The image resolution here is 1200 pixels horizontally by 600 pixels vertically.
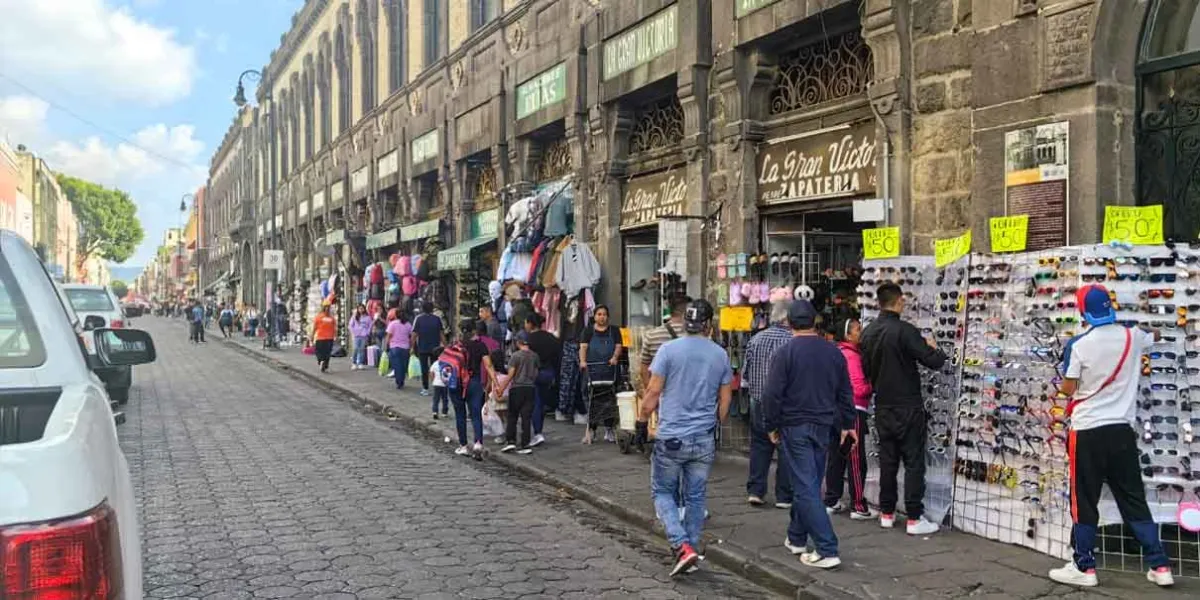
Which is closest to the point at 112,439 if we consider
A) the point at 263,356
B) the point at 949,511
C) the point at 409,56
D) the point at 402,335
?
the point at 949,511

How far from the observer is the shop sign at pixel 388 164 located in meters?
24.4

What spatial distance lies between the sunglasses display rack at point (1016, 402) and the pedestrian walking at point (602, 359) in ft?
15.3

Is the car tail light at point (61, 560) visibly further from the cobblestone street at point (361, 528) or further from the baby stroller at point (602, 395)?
the baby stroller at point (602, 395)

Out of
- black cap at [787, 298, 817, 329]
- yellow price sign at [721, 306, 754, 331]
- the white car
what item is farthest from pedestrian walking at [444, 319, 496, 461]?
the white car

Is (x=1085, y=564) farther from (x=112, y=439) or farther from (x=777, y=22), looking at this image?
(x=777, y=22)

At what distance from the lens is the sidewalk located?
566 centimetres

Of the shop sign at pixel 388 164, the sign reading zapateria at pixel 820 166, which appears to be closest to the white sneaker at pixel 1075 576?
the sign reading zapateria at pixel 820 166

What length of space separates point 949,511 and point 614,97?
822 centimetres

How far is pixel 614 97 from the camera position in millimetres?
13570

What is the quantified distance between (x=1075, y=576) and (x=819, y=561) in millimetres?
1514

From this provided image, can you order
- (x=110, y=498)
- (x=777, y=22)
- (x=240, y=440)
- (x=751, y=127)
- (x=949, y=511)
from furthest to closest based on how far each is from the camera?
(x=240, y=440) < (x=751, y=127) < (x=777, y=22) < (x=949, y=511) < (x=110, y=498)

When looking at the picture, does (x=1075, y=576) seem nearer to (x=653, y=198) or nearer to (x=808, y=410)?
(x=808, y=410)

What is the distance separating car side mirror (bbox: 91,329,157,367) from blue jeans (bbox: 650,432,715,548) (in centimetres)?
319

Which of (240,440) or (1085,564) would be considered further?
(240,440)
